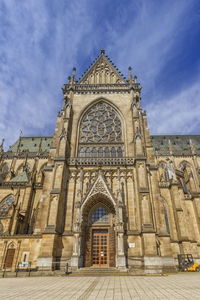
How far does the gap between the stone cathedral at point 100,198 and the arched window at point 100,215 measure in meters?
0.09

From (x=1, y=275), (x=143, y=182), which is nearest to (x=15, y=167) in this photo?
(x=1, y=275)

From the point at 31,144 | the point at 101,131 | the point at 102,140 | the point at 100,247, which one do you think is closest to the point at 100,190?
the point at 100,247

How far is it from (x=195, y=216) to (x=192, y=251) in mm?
5153

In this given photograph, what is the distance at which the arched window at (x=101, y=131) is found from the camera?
829 inches

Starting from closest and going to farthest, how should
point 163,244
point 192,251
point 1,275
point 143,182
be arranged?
point 1,275
point 163,244
point 143,182
point 192,251

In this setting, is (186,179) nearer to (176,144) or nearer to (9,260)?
(176,144)

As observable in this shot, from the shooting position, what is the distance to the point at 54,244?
47.3 ft

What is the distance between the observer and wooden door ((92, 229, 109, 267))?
15789 mm

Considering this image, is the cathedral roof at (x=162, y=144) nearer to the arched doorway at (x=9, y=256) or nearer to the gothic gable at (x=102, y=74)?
the gothic gable at (x=102, y=74)

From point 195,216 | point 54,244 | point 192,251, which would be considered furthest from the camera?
point 195,216

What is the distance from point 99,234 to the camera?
54.7 ft

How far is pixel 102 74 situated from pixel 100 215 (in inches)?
814

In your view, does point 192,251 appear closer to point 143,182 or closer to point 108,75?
point 143,182

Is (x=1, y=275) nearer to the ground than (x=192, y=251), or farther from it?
nearer to the ground
